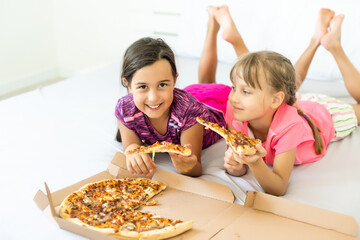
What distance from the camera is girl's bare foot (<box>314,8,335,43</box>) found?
203cm

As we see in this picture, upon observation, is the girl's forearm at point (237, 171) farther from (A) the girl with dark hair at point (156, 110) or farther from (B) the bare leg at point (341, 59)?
(B) the bare leg at point (341, 59)

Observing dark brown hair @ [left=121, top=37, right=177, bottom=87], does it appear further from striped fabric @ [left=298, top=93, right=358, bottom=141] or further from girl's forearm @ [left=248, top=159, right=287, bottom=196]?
striped fabric @ [left=298, top=93, right=358, bottom=141]

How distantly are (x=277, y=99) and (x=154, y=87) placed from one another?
0.43 metres

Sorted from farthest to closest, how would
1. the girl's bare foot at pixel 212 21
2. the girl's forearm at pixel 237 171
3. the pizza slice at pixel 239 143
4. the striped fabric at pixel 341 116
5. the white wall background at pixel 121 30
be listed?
1. the white wall background at pixel 121 30
2. the girl's bare foot at pixel 212 21
3. the striped fabric at pixel 341 116
4. the girl's forearm at pixel 237 171
5. the pizza slice at pixel 239 143

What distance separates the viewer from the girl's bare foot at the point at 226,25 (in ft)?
6.78

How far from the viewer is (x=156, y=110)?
4.93 ft

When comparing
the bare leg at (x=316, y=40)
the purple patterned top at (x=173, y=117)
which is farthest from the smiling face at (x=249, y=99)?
the bare leg at (x=316, y=40)

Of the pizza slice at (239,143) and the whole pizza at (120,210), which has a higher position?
the pizza slice at (239,143)

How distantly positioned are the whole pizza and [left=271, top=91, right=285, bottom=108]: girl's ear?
0.47 metres

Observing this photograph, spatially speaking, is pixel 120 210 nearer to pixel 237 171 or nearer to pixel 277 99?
pixel 237 171

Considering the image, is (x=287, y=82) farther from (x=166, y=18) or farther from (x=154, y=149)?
(x=166, y=18)

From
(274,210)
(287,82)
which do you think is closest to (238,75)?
(287,82)

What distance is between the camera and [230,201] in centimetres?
135

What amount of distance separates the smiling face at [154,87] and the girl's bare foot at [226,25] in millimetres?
656
